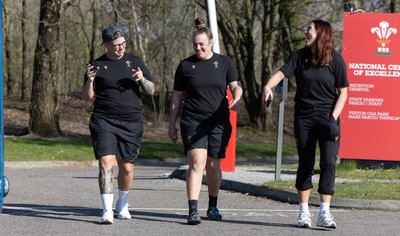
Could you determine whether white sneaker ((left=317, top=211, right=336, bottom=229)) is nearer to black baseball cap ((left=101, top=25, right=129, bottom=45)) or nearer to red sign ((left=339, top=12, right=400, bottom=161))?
black baseball cap ((left=101, top=25, right=129, bottom=45))

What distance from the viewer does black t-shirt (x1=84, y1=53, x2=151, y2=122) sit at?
10453mm

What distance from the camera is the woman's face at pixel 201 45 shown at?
411 inches

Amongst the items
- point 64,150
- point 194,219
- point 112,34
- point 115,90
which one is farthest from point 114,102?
point 64,150

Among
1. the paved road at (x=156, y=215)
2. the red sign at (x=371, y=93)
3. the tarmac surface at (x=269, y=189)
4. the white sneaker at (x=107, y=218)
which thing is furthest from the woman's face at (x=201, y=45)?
the red sign at (x=371, y=93)

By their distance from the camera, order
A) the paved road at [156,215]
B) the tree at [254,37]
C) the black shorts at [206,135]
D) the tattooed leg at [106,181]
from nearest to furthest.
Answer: the paved road at [156,215], the tattooed leg at [106,181], the black shorts at [206,135], the tree at [254,37]

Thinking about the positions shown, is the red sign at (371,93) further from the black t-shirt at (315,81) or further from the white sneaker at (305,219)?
the white sneaker at (305,219)

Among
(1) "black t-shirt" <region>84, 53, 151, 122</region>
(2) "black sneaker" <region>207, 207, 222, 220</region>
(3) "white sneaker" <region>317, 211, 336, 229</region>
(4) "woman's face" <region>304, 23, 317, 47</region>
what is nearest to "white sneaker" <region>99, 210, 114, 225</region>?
(1) "black t-shirt" <region>84, 53, 151, 122</region>

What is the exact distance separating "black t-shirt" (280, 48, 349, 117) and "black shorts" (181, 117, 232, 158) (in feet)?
3.02

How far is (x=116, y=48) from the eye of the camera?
10.4 meters

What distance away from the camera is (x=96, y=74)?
34.3 feet

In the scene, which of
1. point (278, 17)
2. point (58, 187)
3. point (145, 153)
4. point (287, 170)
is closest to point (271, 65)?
point (278, 17)

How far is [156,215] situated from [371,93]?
301 inches

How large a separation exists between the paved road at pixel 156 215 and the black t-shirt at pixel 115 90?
1.10m

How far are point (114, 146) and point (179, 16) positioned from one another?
31406 millimetres
